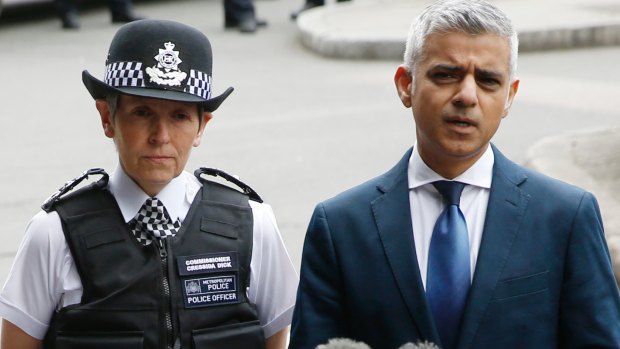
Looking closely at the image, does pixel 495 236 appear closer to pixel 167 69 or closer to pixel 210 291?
pixel 210 291

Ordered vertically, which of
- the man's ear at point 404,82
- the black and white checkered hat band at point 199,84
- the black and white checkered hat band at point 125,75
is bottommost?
the black and white checkered hat band at point 199,84

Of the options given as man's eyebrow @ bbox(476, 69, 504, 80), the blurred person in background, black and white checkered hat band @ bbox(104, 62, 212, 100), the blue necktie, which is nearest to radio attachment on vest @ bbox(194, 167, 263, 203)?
black and white checkered hat band @ bbox(104, 62, 212, 100)

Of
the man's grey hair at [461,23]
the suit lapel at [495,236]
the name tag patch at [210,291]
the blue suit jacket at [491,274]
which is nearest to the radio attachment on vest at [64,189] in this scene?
the name tag patch at [210,291]

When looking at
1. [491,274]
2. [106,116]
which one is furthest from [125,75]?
[491,274]

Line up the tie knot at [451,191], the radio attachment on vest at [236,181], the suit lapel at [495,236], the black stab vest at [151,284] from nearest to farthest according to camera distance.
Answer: the suit lapel at [495,236]
the tie knot at [451,191]
the black stab vest at [151,284]
the radio attachment on vest at [236,181]

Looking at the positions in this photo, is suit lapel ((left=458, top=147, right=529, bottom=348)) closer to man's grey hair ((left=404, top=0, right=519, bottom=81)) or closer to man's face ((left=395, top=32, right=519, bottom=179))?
man's face ((left=395, top=32, right=519, bottom=179))

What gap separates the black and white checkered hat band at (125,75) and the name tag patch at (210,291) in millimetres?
515

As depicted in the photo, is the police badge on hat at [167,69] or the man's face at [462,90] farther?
the police badge on hat at [167,69]

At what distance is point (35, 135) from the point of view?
10.3 meters

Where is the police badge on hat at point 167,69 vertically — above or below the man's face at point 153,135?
above

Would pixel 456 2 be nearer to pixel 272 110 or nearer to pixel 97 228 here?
pixel 97 228

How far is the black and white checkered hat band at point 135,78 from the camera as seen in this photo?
3.38 m

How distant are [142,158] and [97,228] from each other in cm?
21

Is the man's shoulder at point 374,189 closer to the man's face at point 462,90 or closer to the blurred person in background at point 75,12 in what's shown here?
the man's face at point 462,90
